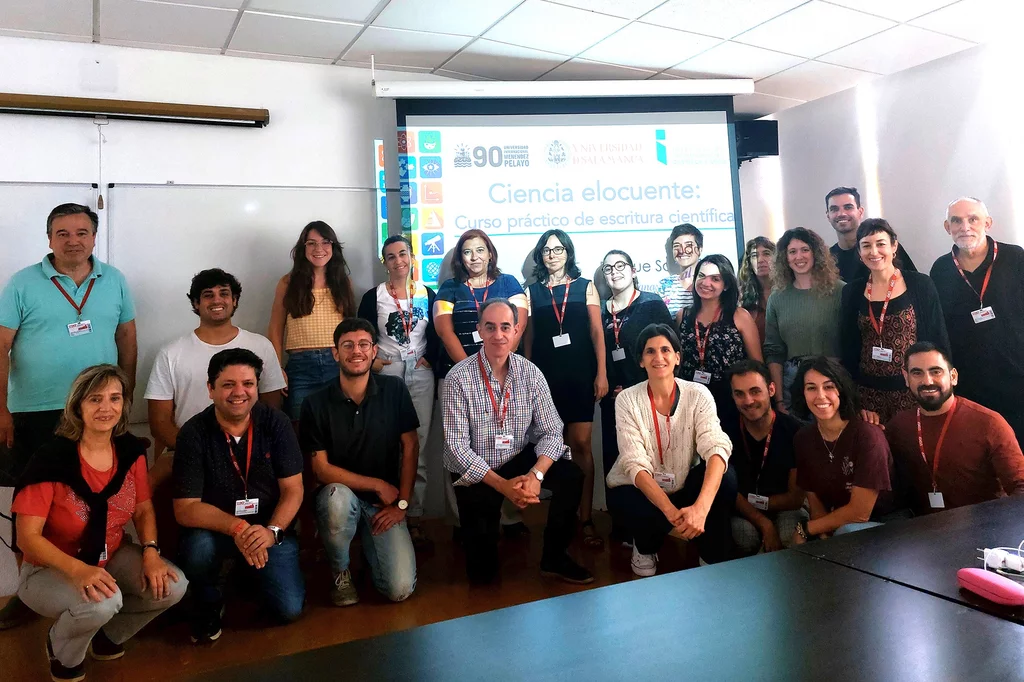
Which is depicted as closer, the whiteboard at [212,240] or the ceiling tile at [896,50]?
the whiteboard at [212,240]

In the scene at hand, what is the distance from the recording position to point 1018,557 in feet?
4.01

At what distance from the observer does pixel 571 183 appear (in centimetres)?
424

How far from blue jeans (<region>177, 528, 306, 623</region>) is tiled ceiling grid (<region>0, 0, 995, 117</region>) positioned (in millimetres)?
2452

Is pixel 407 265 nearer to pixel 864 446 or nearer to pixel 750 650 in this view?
pixel 864 446

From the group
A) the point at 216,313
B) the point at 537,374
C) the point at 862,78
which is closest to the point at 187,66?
the point at 216,313

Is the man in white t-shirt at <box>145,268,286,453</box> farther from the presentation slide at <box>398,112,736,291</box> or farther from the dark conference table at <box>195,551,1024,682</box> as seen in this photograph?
the dark conference table at <box>195,551,1024,682</box>

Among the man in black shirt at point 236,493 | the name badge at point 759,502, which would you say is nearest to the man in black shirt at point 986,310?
the name badge at point 759,502

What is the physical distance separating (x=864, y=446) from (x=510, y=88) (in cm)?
276

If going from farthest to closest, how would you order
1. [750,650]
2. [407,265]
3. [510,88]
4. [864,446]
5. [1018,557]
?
[510,88] → [407,265] → [864,446] → [1018,557] → [750,650]

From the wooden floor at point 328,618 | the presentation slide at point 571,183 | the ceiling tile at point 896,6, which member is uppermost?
the ceiling tile at point 896,6

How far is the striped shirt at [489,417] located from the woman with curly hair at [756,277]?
1552 millimetres

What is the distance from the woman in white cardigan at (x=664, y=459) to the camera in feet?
9.41

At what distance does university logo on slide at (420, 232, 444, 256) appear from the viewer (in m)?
4.01

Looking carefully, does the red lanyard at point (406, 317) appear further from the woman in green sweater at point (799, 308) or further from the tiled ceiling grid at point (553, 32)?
the woman in green sweater at point (799, 308)
